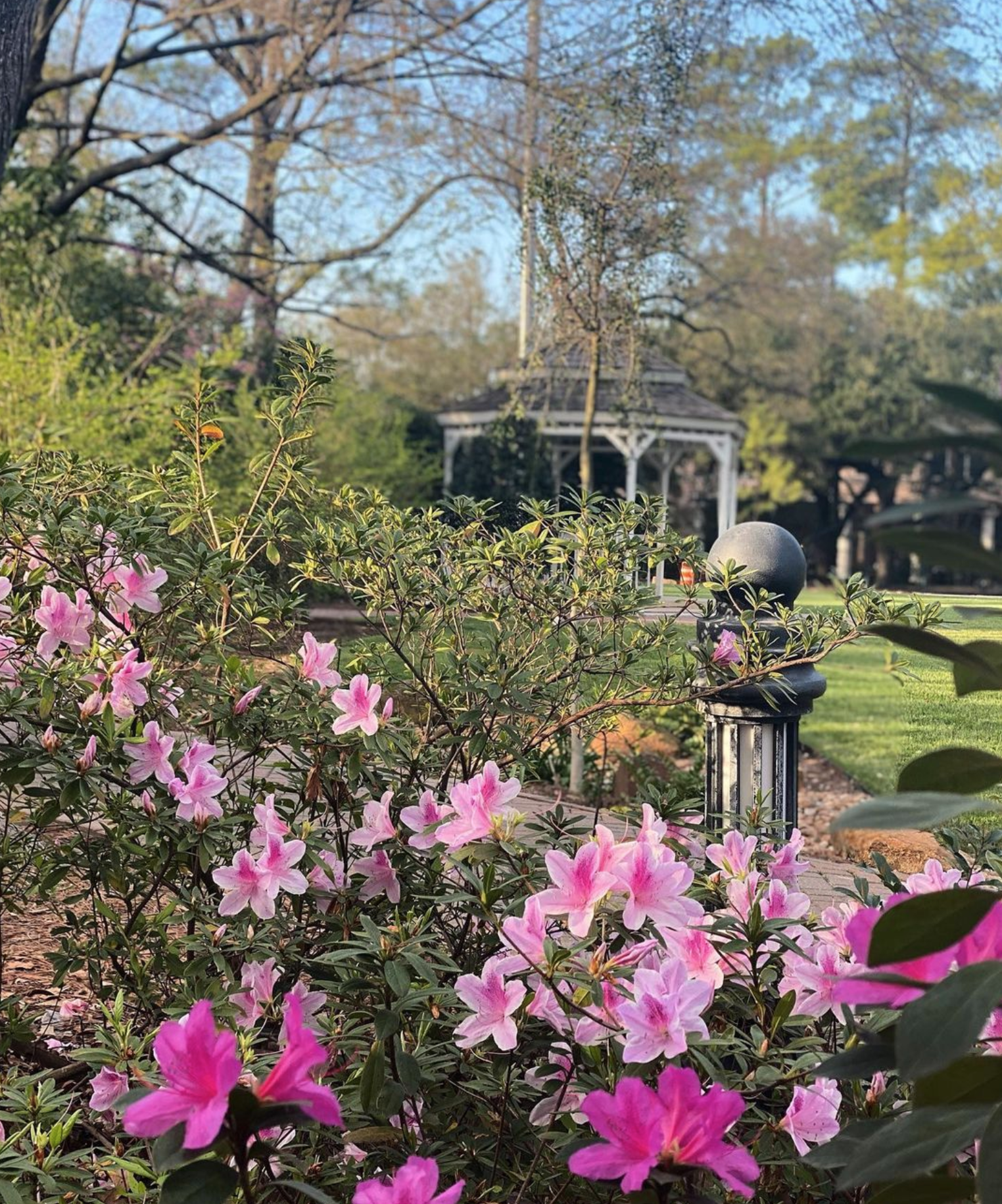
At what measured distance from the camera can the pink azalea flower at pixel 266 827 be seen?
4.94 ft

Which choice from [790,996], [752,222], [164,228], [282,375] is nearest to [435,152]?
[164,228]

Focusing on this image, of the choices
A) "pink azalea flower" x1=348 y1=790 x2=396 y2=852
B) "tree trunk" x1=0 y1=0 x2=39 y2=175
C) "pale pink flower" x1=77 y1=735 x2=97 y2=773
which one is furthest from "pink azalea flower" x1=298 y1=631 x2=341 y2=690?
"tree trunk" x1=0 y1=0 x2=39 y2=175

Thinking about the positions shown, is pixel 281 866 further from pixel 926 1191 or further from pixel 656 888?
pixel 926 1191

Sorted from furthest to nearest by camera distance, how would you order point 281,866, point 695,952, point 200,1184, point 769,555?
point 769,555 < point 281,866 < point 695,952 < point 200,1184

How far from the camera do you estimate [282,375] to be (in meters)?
2.06

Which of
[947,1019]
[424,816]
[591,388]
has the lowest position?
[424,816]

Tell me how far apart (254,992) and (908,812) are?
1068 millimetres

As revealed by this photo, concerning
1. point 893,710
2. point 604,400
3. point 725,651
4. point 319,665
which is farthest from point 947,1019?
point 604,400

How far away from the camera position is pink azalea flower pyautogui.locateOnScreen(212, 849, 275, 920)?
4.77 ft

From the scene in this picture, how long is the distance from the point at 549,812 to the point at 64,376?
8433mm

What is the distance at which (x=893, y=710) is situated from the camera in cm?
1038

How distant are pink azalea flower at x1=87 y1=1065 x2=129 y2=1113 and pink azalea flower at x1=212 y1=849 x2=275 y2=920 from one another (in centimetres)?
24

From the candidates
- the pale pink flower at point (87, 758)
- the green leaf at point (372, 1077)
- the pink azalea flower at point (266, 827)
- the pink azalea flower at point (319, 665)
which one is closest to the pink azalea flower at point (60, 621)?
the pale pink flower at point (87, 758)

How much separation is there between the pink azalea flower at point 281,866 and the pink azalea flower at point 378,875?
142 millimetres
